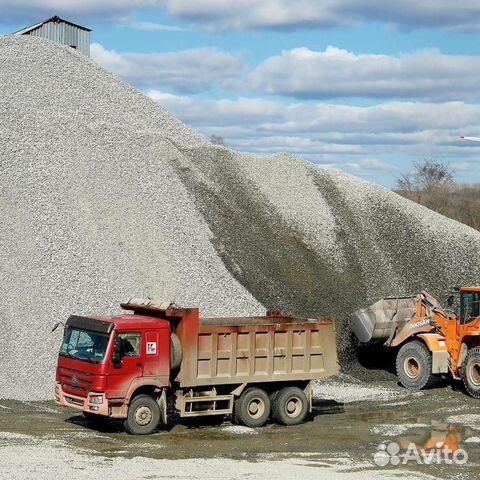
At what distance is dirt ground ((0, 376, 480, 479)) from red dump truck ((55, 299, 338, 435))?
18.5 inches

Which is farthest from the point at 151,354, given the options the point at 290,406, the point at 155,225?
the point at 155,225

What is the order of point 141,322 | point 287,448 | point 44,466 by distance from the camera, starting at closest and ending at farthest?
1. point 44,466
2. point 287,448
3. point 141,322

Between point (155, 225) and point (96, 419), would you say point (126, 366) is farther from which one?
point (155, 225)

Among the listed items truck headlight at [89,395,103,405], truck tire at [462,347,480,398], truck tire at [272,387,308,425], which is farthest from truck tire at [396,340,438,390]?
truck headlight at [89,395,103,405]

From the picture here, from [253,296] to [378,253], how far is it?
22.8ft

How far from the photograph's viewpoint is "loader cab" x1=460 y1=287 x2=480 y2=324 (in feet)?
83.6

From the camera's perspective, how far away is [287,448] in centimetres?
1845

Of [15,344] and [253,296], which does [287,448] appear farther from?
[253,296]

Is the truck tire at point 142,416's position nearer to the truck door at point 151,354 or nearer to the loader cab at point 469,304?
the truck door at point 151,354

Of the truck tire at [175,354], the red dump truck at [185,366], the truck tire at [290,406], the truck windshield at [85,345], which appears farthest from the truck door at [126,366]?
the truck tire at [290,406]

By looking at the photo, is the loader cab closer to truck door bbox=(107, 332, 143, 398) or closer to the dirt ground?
the dirt ground

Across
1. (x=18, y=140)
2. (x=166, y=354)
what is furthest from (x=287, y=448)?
(x=18, y=140)

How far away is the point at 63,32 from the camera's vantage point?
46.8 metres

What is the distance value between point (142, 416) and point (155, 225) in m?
13.7
